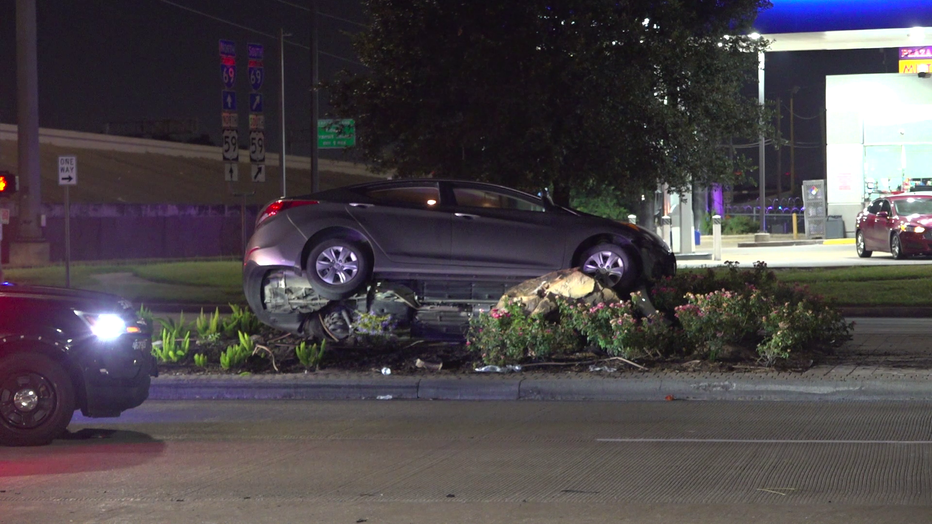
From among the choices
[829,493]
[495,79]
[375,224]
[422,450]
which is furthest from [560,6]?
[829,493]

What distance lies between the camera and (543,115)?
1761 centimetres

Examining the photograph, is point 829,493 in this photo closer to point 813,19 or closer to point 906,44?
point 813,19

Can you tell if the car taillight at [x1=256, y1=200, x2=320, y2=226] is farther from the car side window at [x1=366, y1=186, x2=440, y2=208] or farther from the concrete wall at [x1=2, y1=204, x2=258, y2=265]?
the concrete wall at [x1=2, y1=204, x2=258, y2=265]

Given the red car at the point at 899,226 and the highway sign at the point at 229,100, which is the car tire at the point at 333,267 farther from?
the red car at the point at 899,226

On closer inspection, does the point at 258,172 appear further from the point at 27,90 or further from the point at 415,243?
the point at 415,243

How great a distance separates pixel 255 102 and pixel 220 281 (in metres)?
5.52

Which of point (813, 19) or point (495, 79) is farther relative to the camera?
point (813, 19)

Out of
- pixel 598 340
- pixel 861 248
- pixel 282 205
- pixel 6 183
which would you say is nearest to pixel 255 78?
pixel 6 183

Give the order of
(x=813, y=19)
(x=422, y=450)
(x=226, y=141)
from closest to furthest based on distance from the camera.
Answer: (x=422, y=450)
(x=226, y=141)
(x=813, y=19)

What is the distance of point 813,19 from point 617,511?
25.4 m

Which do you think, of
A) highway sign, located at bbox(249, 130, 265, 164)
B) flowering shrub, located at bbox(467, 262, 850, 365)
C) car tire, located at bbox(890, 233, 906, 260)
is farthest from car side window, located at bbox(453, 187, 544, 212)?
car tire, located at bbox(890, 233, 906, 260)

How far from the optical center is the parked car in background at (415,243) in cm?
1270

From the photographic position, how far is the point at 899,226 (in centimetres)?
2770

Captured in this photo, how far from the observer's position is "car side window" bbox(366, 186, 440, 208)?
1295 cm
